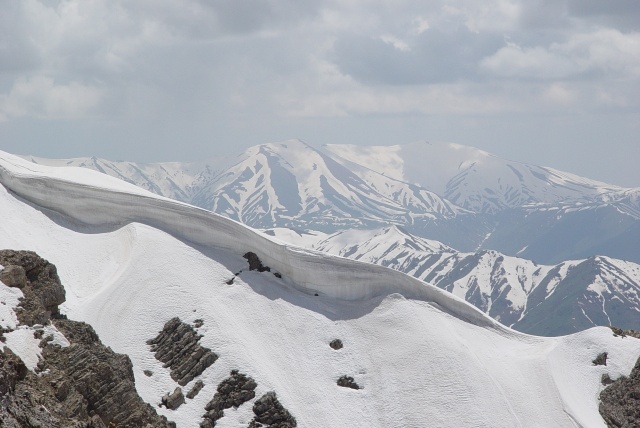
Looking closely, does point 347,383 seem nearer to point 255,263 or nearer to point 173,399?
point 173,399

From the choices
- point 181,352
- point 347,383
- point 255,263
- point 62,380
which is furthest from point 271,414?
point 62,380

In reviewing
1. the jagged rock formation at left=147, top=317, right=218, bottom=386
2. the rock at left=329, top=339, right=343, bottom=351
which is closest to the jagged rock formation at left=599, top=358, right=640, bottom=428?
the rock at left=329, top=339, right=343, bottom=351

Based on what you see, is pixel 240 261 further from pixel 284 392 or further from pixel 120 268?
pixel 284 392

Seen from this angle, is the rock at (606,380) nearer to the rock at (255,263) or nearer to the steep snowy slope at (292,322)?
the steep snowy slope at (292,322)

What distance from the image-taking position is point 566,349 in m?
78.4

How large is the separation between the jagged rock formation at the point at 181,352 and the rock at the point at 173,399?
1.80m

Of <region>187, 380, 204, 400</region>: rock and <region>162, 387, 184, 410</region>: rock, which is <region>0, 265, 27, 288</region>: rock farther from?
<region>187, 380, 204, 400</region>: rock

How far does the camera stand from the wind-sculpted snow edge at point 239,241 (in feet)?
263

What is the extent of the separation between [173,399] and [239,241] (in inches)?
978

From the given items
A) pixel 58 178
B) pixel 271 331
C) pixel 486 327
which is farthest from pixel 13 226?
pixel 486 327

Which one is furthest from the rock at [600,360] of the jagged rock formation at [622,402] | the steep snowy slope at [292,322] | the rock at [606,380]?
the jagged rock formation at [622,402]

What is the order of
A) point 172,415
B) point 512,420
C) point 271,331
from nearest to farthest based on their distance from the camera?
point 172,415
point 512,420
point 271,331

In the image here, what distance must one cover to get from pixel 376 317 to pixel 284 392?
17.5m

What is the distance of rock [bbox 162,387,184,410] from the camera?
188 feet
